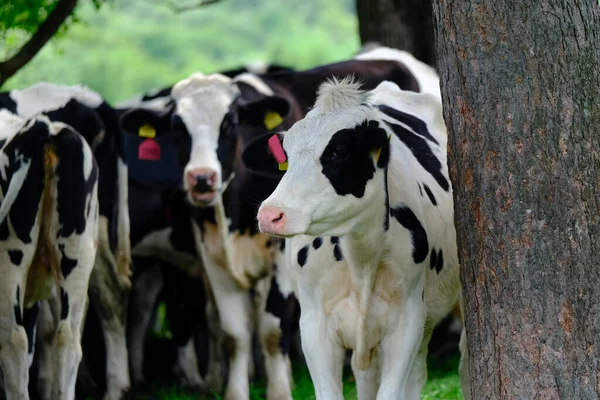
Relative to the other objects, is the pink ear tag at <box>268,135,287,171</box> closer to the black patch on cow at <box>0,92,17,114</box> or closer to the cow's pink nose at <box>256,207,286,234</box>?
the cow's pink nose at <box>256,207,286,234</box>

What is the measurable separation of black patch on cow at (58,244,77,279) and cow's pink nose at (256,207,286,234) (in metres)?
2.59

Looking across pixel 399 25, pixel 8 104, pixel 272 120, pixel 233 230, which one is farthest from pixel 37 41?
pixel 399 25

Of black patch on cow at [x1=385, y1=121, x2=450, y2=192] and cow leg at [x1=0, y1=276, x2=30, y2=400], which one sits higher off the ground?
black patch on cow at [x1=385, y1=121, x2=450, y2=192]

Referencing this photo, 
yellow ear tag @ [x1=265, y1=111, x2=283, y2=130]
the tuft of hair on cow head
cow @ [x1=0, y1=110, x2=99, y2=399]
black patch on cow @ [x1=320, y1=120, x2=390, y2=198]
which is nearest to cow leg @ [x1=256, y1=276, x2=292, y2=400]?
yellow ear tag @ [x1=265, y1=111, x2=283, y2=130]

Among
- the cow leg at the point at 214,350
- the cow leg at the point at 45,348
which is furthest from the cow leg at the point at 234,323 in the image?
the cow leg at the point at 45,348

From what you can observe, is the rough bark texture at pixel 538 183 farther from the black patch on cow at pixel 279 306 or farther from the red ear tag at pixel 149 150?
the red ear tag at pixel 149 150

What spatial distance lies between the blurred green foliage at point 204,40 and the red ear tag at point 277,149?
34684 mm

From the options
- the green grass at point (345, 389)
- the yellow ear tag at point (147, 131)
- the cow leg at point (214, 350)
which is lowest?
the green grass at point (345, 389)

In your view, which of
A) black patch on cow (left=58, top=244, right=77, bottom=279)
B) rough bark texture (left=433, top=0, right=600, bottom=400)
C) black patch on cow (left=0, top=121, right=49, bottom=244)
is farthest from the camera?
black patch on cow (left=58, top=244, right=77, bottom=279)

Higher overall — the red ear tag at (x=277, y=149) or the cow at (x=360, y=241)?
the red ear tag at (x=277, y=149)

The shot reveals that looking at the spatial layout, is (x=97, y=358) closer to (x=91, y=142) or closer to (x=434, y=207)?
(x=91, y=142)

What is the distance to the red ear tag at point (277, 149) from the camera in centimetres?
609

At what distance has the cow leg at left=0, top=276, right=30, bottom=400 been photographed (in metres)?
7.34

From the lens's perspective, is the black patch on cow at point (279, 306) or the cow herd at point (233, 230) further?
the black patch on cow at point (279, 306)
